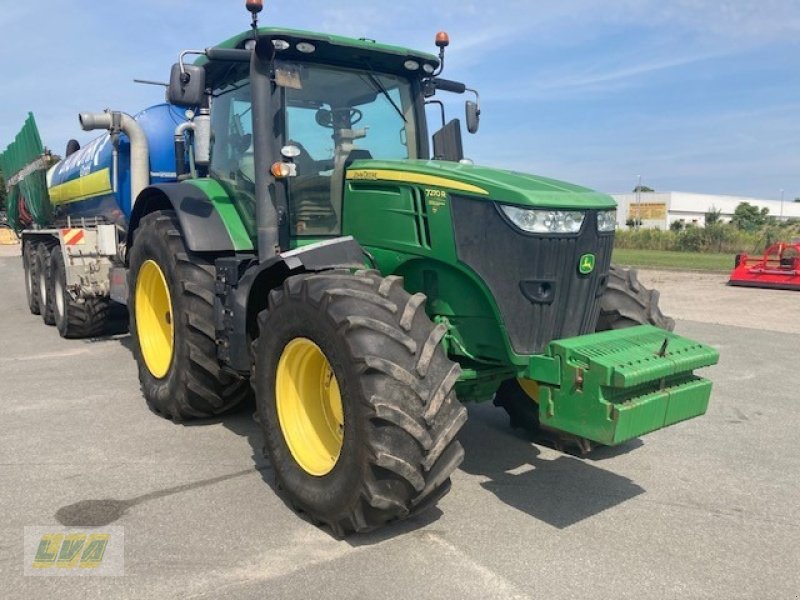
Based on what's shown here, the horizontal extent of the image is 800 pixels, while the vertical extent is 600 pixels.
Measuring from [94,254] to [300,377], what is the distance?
564 cm

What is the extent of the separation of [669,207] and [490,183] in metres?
90.6

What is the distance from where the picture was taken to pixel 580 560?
3111 millimetres

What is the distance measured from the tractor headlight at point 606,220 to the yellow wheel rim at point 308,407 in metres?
1.71

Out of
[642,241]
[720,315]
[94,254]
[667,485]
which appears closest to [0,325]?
[94,254]

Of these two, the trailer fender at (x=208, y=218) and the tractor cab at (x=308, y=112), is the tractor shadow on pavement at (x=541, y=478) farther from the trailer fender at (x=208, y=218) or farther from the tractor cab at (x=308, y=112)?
the trailer fender at (x=208, y=218)

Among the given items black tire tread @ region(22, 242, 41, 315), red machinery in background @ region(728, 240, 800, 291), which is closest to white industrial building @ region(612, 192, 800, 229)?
red machinery in background @ region(728, 240, 800, 291)

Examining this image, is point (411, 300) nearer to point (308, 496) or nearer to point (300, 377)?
point (300, 377)

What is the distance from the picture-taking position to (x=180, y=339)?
4.76 m

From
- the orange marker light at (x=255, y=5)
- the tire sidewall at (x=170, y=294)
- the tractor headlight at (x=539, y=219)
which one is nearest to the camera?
the tractor headlight at (x=539, y=219)

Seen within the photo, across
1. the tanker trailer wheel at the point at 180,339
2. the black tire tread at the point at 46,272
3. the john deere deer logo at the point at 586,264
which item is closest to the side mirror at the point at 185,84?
the tanker trailer wheel at the point at 180,339

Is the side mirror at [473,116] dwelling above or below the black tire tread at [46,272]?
above

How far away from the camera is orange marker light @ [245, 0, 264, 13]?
3.88 m

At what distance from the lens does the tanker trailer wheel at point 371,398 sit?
3000mm

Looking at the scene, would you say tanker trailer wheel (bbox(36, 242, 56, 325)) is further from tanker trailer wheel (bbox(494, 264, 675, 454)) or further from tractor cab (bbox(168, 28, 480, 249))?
tanker trailer wheel (bbox(494, 264, 675, 454))
